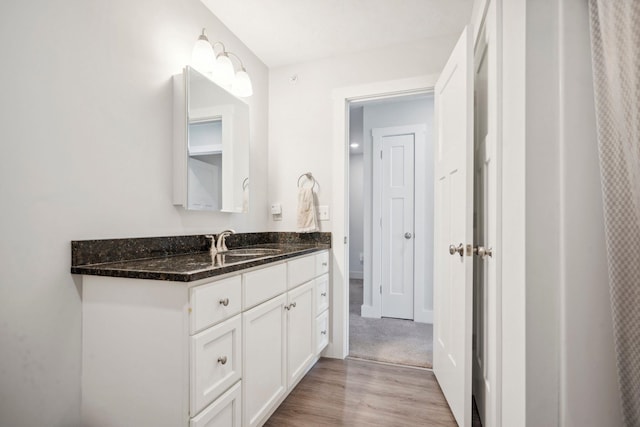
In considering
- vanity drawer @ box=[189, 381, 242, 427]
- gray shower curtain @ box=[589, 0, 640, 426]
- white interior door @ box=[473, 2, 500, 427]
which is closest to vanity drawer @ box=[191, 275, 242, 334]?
vanity drawer @ box=[189, 381, 242, 427]

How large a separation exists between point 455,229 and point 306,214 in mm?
1125

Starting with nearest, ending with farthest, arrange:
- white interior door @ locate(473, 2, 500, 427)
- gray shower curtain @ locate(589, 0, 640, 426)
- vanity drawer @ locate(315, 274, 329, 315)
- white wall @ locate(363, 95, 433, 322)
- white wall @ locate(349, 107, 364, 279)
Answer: gray shower curtain @ locate(589, 0, 640, 426) < white interior door @ locate(473, 2, 500, 427) < vanity drawer @ locate(315, 274, 329, 315) < white wall @ locate(363, 95, 433, 322) < white wall @ locate(349, 107, 364, 279)

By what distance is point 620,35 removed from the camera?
67 cm

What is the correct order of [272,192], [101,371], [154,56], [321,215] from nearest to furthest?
1. [101,371]
2. [154,56]
3. [321,215]
4. [272,192]

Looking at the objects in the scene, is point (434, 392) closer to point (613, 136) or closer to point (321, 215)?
point (321, 215)

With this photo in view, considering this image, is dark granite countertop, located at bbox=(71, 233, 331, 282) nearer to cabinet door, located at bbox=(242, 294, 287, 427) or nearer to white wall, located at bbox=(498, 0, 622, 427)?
cabinet door, located at bbox=(242, 294, 287, 427)

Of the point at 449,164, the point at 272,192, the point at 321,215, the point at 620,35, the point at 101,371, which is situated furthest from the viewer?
the point at 272,192

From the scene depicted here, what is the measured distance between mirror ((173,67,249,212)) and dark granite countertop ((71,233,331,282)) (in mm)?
238

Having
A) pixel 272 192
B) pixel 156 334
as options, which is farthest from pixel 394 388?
pixel 272 192

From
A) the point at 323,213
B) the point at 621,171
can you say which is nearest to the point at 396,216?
the point at 323,213

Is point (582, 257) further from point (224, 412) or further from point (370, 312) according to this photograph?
point (370, 312)

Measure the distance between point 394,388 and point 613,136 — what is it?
179cm

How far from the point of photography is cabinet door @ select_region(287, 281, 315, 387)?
1745 mm

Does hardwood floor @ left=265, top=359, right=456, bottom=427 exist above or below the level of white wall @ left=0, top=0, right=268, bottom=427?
below
